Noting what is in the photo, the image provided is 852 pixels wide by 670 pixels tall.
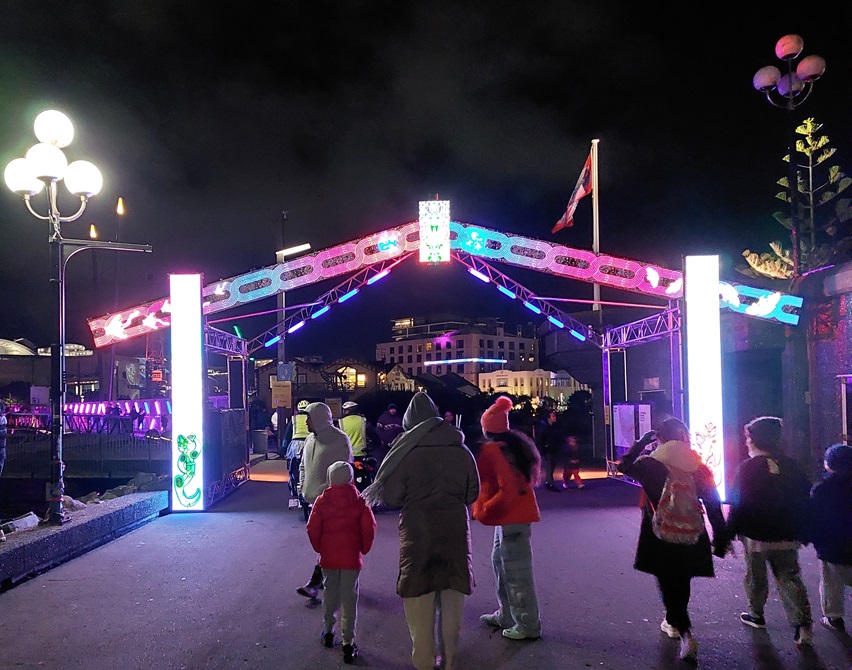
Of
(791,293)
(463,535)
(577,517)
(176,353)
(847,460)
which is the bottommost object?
(577,517)

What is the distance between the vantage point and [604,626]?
5.10 m

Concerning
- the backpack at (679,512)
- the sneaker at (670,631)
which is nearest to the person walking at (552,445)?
the sneaker at (670,631)

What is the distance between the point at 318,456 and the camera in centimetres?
591

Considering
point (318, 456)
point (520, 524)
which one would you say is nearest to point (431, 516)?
point (520, 524)

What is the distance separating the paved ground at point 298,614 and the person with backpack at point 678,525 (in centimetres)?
42

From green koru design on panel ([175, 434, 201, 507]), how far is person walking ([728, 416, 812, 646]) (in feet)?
27.0

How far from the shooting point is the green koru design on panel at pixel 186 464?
1061 cm

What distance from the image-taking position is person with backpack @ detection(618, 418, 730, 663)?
439 centimetres

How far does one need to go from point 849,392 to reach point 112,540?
11075mm

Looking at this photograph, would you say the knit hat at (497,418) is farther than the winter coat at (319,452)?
No

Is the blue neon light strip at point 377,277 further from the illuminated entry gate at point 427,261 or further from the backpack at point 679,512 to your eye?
the backpack at point 679,512


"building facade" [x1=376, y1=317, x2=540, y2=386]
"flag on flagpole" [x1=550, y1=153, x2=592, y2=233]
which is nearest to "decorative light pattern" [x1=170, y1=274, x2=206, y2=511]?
"flag on flagpole" [x1=550, y1=153, x2=592, y2=233]

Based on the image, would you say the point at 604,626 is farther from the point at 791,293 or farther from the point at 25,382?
the point at 25,382

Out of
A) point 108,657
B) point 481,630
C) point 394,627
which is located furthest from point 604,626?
point 108,657
